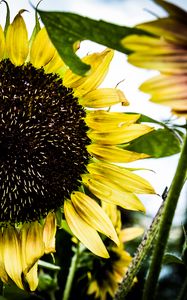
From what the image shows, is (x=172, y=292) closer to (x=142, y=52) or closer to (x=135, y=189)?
(x=135, y=189)

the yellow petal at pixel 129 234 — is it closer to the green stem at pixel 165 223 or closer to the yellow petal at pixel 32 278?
the yellow petal at pixel 32 278

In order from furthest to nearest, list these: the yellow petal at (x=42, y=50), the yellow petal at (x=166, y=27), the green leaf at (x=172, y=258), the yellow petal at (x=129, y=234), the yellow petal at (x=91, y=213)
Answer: the yellow petal at (x=129, y=234)
the yellow petal at (x=91, y=213)
the yellow petal at (x=42, y=50)
the green leaf at (x=172, y=258)
the yellow petal at (x=166, y=27)

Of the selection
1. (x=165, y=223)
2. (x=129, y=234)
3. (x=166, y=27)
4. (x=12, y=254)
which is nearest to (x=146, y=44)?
(x=166, y=27)

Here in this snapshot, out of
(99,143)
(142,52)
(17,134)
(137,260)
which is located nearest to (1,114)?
(17,134)

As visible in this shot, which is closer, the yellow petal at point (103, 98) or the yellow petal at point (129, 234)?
the yellow petal at point (103, 98)

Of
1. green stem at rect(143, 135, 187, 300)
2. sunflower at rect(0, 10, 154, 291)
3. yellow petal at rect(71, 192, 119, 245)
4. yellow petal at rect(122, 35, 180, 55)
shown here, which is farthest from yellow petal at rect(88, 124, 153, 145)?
yellow petal at rect(122, 35, 180, 55)

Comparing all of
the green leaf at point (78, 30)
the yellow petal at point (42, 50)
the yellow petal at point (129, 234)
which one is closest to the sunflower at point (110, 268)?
the yellow petal at point (129, 234)

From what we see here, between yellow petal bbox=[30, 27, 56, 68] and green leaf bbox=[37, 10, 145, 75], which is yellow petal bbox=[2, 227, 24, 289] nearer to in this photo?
yellow petal bbox=[30, 27, 56, 68]
